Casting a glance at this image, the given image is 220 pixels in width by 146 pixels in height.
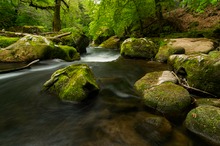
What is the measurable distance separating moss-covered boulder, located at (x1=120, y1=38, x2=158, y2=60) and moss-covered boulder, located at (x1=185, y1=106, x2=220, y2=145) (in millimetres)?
7450

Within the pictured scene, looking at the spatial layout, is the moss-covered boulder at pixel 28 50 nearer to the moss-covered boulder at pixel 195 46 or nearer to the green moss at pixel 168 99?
the moss-covered boulder at pixel 195 46

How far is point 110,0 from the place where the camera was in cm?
1423

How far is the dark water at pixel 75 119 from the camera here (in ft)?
10.8

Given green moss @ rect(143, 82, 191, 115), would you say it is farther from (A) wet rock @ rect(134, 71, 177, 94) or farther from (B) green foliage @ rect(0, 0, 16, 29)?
(B) green foliage @ rect(0, 0, 16, 29)

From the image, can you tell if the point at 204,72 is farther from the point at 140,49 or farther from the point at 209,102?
the point at 140,49

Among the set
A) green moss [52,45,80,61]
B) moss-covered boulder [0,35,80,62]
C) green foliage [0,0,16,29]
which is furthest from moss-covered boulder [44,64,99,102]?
green foliage [0,0,16,29]

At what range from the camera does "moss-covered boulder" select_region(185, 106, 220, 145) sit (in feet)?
10.8

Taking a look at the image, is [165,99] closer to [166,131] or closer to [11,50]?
[166,131]

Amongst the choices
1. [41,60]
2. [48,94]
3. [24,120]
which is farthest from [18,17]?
[24,120]

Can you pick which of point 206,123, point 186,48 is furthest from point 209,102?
point 186,48

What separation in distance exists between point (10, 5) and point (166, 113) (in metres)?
18.3

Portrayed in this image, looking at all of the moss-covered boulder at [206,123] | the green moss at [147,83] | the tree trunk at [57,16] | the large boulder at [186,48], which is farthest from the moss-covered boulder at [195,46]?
the tree trunk at [57,16]

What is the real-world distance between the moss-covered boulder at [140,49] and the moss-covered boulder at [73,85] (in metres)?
6.20

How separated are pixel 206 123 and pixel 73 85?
120 inches
